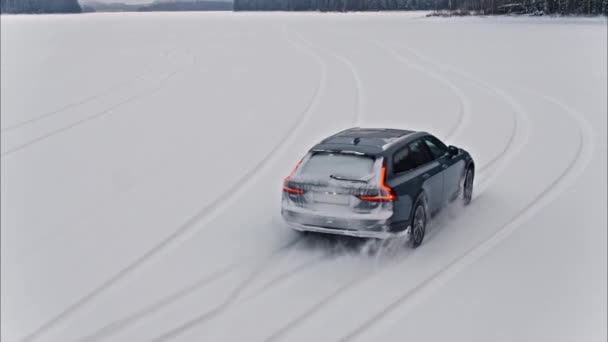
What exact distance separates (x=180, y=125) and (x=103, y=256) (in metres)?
8.65

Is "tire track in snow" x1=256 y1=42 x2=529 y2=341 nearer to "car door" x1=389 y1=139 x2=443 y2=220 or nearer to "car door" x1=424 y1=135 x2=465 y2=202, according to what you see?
"car door" x1=389 y1=139 x2=443 y2=220

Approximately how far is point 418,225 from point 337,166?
1323 millimetres

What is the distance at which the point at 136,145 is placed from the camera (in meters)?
15.1

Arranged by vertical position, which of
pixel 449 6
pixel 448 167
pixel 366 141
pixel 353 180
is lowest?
pixel 448 167

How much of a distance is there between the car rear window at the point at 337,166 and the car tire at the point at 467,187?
2745 mm

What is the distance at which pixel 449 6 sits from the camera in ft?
111

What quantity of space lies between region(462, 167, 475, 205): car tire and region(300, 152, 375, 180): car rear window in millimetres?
2745

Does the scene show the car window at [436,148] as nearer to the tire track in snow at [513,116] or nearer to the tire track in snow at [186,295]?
the tire track in snow at [186,295]

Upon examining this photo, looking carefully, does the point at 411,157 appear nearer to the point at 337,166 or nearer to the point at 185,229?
the point at 337,166

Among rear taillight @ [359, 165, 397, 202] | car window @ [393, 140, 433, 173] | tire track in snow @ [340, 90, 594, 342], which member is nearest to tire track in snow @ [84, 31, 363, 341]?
rear taillight @ [359, 165, 397, 202]

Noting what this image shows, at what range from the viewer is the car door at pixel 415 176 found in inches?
340

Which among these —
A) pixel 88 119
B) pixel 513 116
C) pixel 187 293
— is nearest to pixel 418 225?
pixel 187 293

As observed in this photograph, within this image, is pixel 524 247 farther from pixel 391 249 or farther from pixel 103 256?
pixel 103 256

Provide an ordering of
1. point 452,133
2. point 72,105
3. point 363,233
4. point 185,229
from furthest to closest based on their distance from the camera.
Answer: point 72,105 → point 452,133 → point 185,229 → point 363,233
